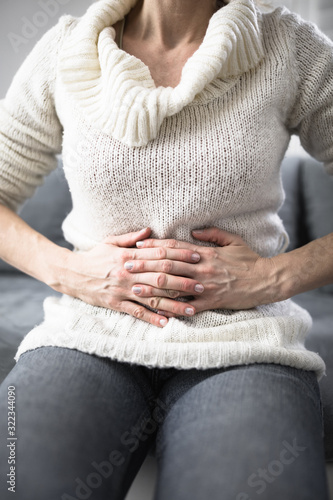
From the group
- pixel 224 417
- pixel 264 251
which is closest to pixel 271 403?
pixel 224 417

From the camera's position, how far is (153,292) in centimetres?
79

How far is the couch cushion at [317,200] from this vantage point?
Result: 58.4 inches

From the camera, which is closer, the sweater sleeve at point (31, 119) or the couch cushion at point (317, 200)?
the sweater sleeve at point (31, 119)

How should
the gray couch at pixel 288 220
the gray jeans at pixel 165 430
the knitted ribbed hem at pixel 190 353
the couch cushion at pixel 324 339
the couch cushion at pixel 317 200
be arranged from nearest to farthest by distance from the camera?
the gray jeans at pixel 165 430 < the knitted ribbed hem at pixel 190 353 < the couch cushion at pixel 324 339 < the gray couch at pixel 288 220 < the couch cushion at pixel 317 200

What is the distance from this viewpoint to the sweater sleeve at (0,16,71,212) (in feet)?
2.92

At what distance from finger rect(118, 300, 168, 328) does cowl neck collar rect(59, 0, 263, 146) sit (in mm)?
259

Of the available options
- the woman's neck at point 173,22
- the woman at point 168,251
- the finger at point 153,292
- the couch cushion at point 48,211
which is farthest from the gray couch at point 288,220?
the woman's neck at point 173,22

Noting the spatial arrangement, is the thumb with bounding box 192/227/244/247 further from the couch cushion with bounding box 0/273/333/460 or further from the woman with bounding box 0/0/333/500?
the couch cushion with bounding box 0/273/333/460

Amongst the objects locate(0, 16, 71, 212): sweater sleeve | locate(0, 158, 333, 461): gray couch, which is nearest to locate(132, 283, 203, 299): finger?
locate(0, 16, 71, 212): sweater sleeve

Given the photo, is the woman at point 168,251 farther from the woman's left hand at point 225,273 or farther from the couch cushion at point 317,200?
the couch cushion at point 317,200

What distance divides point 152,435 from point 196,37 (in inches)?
27.8

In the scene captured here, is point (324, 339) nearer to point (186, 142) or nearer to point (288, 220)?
point (288, 220)

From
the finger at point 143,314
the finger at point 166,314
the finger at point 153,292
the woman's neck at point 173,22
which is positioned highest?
the woman's neck at point 173,22

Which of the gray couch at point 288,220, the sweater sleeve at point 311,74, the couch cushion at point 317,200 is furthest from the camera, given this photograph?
the couch cushion at point 317,200
